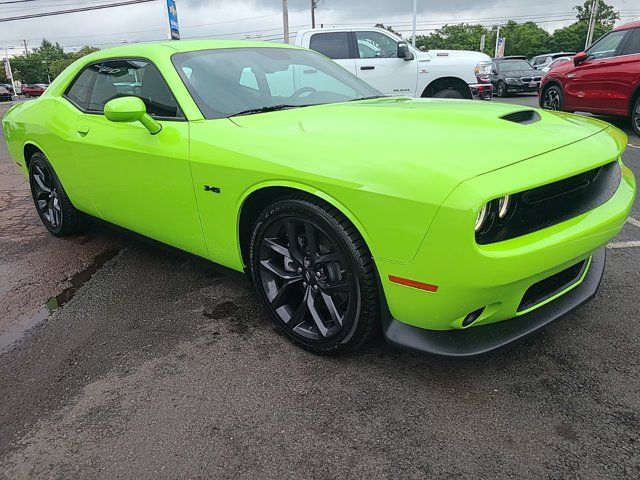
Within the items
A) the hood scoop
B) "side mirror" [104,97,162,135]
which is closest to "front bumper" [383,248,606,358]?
the hood scoop

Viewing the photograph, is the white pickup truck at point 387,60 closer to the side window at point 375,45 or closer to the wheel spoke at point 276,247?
the side window at point 375,45

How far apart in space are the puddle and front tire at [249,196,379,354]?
142 centimetres

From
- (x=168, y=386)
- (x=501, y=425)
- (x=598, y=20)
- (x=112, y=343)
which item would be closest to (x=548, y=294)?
(x=501, y=425)

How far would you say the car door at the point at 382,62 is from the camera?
9039 mm

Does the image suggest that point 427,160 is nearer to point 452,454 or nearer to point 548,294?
point 548,294

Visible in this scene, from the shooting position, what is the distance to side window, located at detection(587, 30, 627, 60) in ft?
25.7

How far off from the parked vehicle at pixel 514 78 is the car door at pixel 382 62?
10372mm

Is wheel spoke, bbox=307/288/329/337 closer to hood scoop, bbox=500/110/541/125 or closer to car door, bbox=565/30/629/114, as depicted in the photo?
hood scoop, bbox=500/110/541/125

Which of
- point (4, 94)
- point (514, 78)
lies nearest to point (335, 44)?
point (514, 78)

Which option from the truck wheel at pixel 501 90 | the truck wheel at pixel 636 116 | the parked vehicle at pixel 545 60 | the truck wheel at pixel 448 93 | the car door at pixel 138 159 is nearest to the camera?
the car door at pixel 138 159

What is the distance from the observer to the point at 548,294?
2137 mm

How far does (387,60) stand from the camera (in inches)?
357

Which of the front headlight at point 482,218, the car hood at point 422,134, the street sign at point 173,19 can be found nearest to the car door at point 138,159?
the car hood at point 422,134

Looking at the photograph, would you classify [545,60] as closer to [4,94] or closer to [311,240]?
[311,240]
